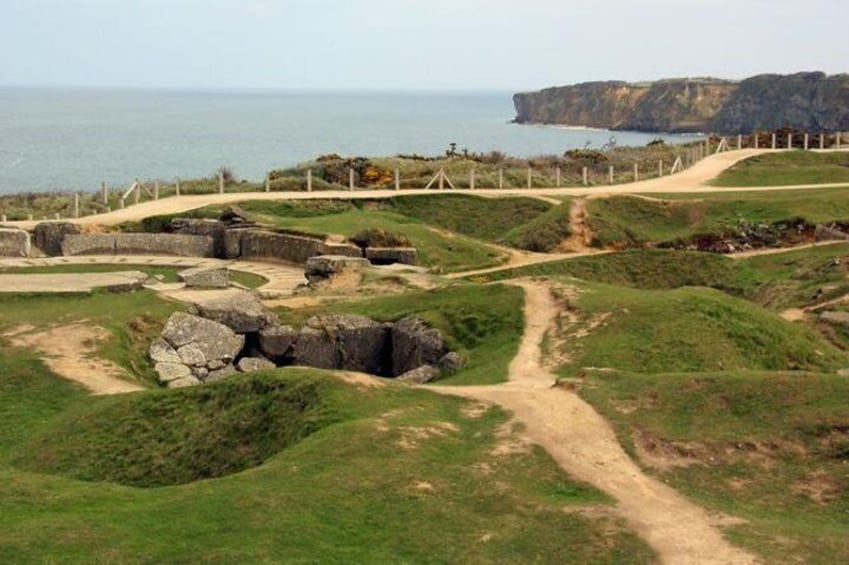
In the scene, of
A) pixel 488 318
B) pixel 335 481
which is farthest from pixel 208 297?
pixel 335 481

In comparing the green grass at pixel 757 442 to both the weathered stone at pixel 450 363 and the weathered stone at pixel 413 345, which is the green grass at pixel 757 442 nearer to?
the weathered stone at pixel 450 363

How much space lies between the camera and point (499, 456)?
18.0 m

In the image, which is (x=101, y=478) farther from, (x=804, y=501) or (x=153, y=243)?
(x=153, y=243)

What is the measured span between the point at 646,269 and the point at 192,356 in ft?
65.7

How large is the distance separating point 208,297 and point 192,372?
5298 mm

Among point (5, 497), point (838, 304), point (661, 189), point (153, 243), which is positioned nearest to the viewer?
point (5, 497)

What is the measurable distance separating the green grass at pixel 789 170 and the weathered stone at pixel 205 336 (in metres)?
37.4

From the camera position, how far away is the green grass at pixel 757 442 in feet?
50.1

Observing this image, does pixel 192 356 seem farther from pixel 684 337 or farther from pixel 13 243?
pixel 13 243

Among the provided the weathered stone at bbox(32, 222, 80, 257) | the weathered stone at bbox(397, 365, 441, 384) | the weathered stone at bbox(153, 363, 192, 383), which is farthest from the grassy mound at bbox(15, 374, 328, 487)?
the weathered stone at bbox(32, 222, 80, 257)

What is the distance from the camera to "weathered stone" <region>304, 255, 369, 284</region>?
37.3 metres

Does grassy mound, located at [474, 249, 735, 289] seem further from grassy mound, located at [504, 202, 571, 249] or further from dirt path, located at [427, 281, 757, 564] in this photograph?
dirt path, located at [427, 281, 757, 564]

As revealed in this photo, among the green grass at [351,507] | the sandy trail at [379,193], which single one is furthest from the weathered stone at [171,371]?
the sandy trail at [379,193]

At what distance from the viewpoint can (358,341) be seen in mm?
30094
